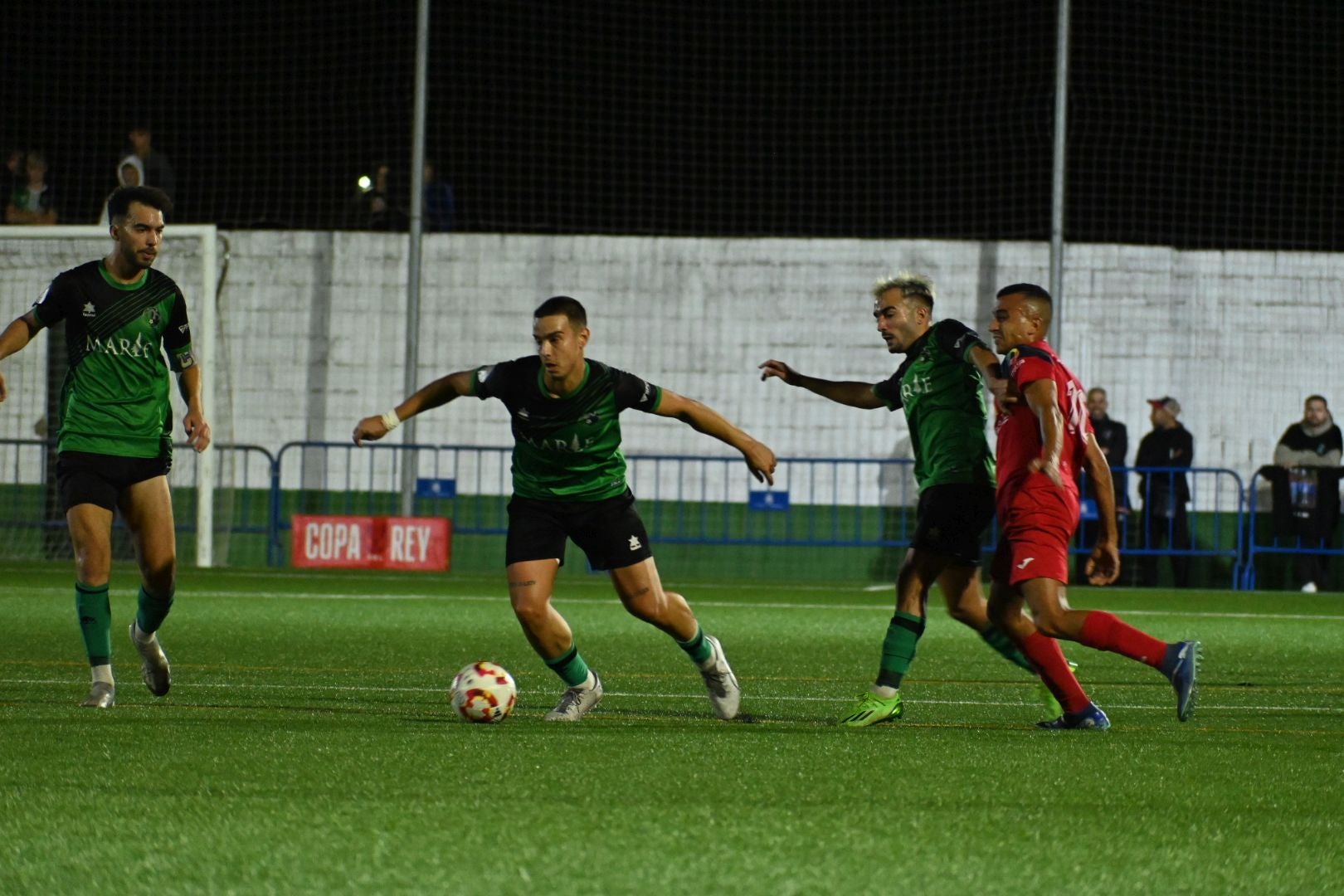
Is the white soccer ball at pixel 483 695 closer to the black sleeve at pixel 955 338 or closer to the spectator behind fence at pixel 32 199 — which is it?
the black sleeve at pixel 955 338

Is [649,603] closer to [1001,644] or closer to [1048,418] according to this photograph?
[1001,644]

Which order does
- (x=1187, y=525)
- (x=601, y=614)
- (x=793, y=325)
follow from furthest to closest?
(x=793, y=325), (x=1187, y=525), (x=601, y=614)

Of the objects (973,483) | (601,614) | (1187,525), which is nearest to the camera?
(973,483)

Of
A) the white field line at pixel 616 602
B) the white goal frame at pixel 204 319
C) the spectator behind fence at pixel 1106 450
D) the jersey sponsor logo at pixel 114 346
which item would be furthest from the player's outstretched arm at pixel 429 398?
the spectator behind fence at pixel 1106 450

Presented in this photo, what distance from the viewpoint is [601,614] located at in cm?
1370

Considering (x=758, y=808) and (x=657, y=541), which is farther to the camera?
(x=657, y=541)

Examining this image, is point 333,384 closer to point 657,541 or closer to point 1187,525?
point 657,541

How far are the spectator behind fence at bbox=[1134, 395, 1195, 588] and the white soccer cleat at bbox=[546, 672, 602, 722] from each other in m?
12.4

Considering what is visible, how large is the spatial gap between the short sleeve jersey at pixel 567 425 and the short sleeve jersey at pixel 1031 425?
52.9 inches

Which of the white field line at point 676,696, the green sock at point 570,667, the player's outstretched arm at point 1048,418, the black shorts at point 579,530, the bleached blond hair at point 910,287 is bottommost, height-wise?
the white field line at point 676,696

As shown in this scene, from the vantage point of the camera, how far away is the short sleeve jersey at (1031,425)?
7.11 metres

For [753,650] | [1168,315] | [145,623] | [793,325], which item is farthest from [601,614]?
[1168,315]

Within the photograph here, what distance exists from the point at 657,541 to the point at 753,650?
9.33 metres

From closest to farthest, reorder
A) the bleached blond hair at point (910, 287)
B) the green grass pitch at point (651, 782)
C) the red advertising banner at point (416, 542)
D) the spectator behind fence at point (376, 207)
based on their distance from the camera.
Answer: the green grass pitch at point (651, 782) < the bleached blond hair at point (910, 287) < the red advertising banner at point (416, 542) < the spectator behind fence at point (376, 207)
